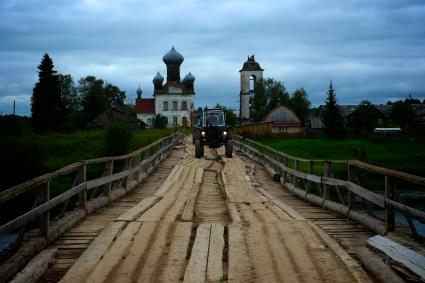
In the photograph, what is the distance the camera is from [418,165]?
145 feet

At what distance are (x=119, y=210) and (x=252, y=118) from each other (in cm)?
9133

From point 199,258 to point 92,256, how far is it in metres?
1.33

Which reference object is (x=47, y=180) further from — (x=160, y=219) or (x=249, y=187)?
(x=249, y=187)

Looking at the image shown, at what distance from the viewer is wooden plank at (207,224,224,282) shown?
20.7 ft

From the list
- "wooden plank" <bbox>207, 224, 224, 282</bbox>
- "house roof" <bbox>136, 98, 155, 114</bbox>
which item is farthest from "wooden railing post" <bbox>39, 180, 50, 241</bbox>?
"house roof" <bbox>136, 98, 155, 114</bbox>

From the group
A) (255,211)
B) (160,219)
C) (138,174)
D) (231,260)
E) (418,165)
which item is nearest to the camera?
(231,260)

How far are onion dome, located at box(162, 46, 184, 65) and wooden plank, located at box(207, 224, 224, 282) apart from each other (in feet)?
329

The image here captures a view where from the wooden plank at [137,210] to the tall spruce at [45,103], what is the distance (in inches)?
2358

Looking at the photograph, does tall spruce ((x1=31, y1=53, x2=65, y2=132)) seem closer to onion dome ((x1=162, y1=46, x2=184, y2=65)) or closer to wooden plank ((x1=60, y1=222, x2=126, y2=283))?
onion dome ((x1=162, y1=46, x2=184, y2=65))

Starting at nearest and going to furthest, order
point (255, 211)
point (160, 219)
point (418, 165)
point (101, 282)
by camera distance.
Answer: point (101, 282) < point (160, 219) < point (255, 211) < point (418, 165)

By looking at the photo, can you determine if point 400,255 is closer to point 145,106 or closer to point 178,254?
point 178,254

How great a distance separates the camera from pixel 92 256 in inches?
277

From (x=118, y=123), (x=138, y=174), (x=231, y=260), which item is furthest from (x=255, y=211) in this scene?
(x=118, y=123)

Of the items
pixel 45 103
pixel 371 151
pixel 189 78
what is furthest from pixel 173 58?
Result: pixel 371 151
